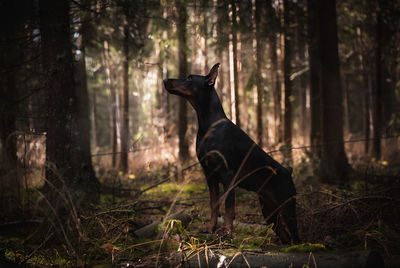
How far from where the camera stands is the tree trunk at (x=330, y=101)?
25.5ft

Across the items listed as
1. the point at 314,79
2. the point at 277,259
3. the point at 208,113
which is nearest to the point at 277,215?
the point at 277,259

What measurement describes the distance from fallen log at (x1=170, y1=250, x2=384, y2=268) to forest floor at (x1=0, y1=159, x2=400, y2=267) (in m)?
0.06

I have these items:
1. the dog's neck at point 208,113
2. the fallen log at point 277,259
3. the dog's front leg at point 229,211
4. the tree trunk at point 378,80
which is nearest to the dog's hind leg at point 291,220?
the dog's front leg at point 229,211

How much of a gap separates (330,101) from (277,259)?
6.22m

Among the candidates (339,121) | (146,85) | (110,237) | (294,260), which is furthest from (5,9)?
(146,85)

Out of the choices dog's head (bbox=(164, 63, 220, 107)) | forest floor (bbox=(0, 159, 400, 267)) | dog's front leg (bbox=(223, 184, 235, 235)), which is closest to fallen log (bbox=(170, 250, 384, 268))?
forest floor (bbox=(0, 159, 400, 267))

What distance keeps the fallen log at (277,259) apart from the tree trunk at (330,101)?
555cm

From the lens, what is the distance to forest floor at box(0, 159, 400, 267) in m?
2.89

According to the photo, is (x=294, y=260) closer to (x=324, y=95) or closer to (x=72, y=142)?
(x=72, y=142)

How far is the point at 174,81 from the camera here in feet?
11.5

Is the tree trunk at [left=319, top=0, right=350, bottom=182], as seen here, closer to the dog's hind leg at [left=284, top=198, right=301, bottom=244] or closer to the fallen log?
the dog's hind leg at [left=284, top=198, right=301, bottom=244]

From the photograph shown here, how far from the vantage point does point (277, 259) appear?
2.64m

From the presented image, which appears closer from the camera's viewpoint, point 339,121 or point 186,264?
point 186,264

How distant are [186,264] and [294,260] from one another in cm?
94
